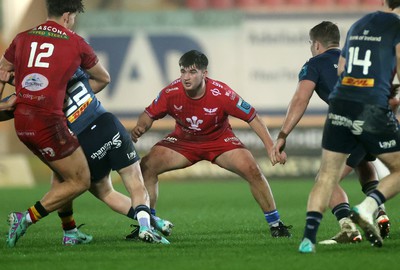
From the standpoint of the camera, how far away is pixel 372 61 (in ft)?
25.5

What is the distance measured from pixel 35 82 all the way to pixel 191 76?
1.78 meters

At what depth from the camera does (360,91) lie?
7.76 m

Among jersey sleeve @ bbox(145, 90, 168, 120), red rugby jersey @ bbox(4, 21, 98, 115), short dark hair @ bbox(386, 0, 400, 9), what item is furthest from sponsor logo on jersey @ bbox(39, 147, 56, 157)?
short dark hair @ bbox(386, 0, 400, 9)

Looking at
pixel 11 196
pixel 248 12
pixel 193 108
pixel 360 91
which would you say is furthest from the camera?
pixel 248 12

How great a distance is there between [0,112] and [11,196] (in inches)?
319

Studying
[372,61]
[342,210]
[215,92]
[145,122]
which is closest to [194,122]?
[215,92]

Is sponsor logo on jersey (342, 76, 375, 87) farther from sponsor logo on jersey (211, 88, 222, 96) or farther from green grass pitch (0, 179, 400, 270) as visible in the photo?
sponsor logo on jersey (211, 88, 222, 96)

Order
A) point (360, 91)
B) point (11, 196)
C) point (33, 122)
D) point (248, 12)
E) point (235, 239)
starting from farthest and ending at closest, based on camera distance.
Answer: point (248, 12)
point (11, 196)
point (235, 239)
point (33, 122)
point (360, 91)

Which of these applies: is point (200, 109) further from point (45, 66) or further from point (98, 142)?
point (45, 66)

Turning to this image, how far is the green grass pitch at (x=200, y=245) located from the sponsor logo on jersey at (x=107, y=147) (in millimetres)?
818

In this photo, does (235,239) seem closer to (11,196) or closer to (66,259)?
(66,259)

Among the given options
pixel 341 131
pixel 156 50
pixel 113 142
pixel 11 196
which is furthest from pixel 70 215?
pixel 156 50

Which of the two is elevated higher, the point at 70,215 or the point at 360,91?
the point at 360,91

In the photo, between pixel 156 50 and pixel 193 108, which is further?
pixel 156 50
